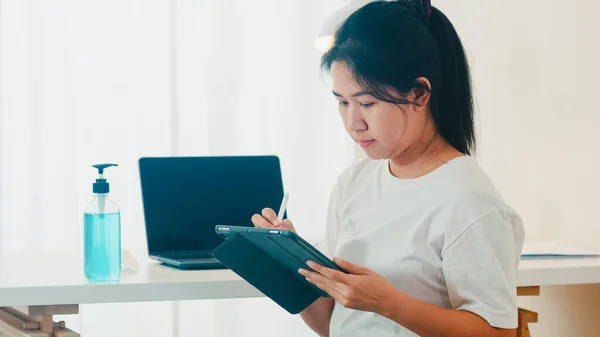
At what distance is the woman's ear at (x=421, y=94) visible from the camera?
1103 millimetres

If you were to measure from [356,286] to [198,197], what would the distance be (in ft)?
3.09

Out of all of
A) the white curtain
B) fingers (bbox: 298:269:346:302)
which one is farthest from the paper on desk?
the white curtain

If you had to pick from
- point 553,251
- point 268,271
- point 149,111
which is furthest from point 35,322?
point 149,111

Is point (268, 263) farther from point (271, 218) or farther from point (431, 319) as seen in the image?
point (431, 319)

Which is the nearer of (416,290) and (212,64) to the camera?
(416,290)

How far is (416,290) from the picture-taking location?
1105mm

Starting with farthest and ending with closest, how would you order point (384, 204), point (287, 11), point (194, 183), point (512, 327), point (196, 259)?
point (287, 11) < point (194, 183) < point (196, 259) < point (384, 204) < point (512, 327)

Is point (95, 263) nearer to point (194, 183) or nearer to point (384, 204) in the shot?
point (194, 183)

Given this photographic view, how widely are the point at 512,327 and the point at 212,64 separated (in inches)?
82.4

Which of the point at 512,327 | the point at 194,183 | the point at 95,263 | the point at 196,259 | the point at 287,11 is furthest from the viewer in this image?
the point at 287,11

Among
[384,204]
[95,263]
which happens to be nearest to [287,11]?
[95,263]

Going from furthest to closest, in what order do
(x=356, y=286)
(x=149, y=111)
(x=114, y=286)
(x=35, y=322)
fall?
(x=149, y=111), (x=35, y=322), (x=114, y=286), (x=356, y=286)

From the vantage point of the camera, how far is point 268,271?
1.24 metres

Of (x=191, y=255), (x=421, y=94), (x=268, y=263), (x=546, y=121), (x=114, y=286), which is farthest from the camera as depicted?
(x=546, y=121)
